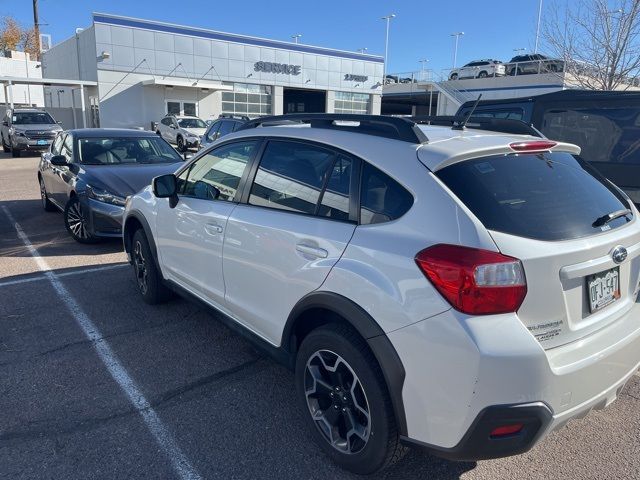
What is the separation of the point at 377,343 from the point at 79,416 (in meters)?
2.02

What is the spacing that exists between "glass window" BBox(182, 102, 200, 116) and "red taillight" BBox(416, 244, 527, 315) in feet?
112

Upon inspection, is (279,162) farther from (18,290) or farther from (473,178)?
(18,290)

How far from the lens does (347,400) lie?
2.51 m

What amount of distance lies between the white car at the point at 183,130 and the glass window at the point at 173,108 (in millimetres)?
5618

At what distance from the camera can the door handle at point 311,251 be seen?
249 centimetres

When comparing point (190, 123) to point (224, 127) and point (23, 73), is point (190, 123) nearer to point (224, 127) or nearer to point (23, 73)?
point (224, 127)

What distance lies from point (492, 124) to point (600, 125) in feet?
9.32

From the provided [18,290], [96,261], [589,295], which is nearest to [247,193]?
[589,295]

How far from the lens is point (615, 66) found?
12578 mm

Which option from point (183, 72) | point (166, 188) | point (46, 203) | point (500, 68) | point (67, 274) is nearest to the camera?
point (166, 188)

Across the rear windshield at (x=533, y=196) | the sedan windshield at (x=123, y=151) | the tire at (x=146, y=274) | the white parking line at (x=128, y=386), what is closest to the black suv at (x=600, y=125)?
the rear windshield at (x=533, y=196)

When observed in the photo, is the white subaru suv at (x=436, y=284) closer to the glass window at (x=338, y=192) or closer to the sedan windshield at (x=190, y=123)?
the glass window at (x=338, y=192)

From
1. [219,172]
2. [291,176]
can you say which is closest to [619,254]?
[291,176]

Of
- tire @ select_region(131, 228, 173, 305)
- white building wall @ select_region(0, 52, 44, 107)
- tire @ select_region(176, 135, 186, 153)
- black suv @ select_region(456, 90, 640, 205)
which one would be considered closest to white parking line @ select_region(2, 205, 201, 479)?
tire @ select_region(131, 228, 173, 305)
